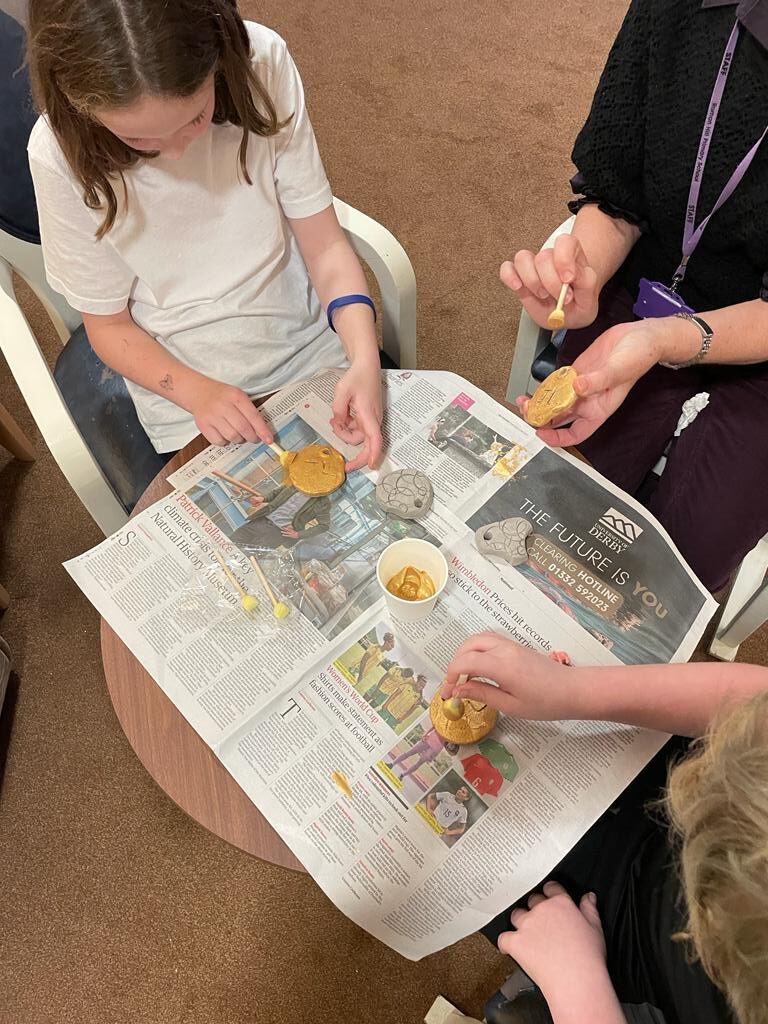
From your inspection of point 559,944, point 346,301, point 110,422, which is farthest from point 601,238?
point 559,944

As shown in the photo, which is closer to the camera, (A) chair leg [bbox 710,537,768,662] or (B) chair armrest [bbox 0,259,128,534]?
(B) chair armrest [bbox 0,259,128,534]

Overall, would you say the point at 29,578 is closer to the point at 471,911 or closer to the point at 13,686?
the point at 13,686

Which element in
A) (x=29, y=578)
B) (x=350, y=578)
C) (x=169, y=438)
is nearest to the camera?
(x=350, y=578)

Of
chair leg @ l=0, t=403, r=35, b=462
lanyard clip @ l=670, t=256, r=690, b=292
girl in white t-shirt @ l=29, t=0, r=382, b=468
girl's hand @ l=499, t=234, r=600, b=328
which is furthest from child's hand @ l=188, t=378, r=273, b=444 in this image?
chair leg @ l=0, t=403, r=35, b=462

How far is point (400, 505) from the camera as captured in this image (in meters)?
0.82

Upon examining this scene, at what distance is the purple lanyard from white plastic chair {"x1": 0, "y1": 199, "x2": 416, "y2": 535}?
0.36 m

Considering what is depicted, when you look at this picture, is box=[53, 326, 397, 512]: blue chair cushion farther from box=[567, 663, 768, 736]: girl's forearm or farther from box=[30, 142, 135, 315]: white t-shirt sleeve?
box=[567, 663, 768, 736]: girl's forearm

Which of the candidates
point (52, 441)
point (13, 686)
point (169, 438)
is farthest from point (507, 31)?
point (13, 686)

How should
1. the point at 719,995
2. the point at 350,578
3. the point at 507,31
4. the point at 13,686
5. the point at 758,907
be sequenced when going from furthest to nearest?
the point at 507,31 → the point at 13,686 → the point at 350,578 → the point at 719,995 → the point at 758,907

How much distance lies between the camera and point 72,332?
115 centimetres

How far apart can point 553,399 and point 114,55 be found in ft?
1.81

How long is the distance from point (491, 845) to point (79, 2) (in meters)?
0.84

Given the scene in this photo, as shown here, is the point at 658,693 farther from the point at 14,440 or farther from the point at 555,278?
the point at 14,440

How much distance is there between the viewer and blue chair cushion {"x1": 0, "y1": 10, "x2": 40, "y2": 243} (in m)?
0.91
